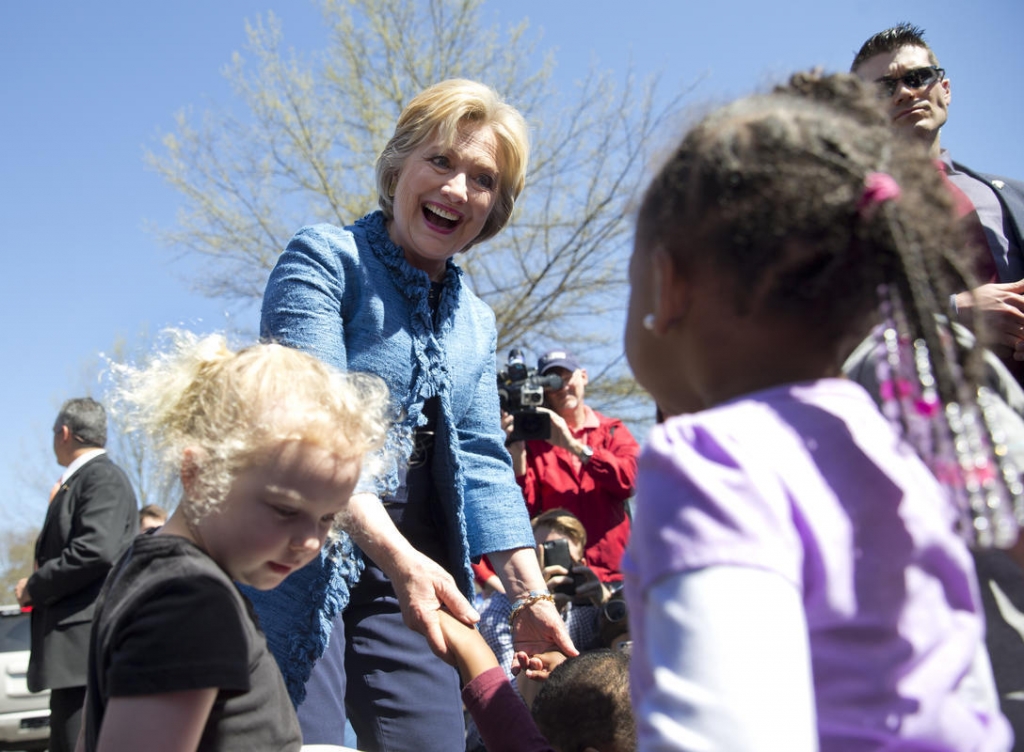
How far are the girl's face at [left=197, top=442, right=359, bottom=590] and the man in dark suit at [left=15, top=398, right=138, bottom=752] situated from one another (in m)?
3.35

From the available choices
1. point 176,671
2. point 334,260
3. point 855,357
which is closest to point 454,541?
point 334,260

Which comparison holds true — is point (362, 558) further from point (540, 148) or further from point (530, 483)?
point (540, 148)

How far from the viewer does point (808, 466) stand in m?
0.92

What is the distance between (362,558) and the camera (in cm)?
209

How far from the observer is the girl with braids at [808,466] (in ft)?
2.71

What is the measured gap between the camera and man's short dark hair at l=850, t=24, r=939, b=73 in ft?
9.04

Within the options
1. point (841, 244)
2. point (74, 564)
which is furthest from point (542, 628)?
point (74, 564)

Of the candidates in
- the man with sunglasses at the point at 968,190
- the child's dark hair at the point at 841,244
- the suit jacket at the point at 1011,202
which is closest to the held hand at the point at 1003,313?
the man with sunglasses at the point at 968,190

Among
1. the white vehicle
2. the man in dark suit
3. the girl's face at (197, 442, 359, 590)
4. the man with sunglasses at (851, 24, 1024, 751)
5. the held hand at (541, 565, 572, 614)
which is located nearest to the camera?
the man with sunglasses at (851, 24, 1024, 751)

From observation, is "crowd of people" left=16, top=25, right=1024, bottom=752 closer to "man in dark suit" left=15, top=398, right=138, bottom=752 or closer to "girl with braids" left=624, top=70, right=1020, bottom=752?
"girl with braids" left=624, top=70, right=1020, bottom=752

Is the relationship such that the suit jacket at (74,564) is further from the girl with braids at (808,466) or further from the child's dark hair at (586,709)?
the girl with braids at (808,466)

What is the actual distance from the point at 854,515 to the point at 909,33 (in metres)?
2.26

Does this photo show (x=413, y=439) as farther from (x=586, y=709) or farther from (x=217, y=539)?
(x=586, y=709)

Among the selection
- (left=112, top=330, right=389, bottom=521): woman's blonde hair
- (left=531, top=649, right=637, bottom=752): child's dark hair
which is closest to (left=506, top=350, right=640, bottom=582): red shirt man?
(left=531, top=649, right=637, bottom=752): child's dark hair
